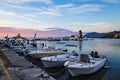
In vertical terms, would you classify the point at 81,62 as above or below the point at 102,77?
above

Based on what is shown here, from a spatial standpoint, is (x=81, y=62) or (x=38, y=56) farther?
(x=38, y=56)

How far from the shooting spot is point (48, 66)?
28.0 metres

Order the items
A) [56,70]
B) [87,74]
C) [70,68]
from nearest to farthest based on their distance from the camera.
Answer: [70,68] → [87,74] → [56,70]

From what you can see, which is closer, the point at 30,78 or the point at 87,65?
the point at 30,78

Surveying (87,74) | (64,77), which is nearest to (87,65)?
(87,74)

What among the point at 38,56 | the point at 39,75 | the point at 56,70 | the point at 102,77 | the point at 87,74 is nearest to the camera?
the point at 39,75

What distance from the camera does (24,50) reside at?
43438 millimetres

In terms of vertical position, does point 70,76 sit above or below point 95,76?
above

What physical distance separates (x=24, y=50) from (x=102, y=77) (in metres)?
22.6

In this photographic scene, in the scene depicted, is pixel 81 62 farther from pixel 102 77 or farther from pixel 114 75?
pixel 114 75

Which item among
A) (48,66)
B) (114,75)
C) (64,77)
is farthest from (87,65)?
(48,66)

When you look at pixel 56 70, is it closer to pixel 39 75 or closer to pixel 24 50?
pixel 39 75

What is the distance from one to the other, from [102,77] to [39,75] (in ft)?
38.4

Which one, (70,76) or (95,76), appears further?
(95,76)
